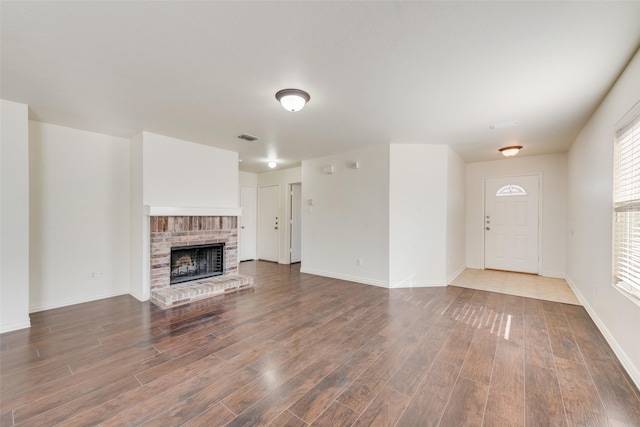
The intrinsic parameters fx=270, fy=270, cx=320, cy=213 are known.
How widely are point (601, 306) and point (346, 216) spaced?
345cm

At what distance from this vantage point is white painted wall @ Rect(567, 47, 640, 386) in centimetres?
213

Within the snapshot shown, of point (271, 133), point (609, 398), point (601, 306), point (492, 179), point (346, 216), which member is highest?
point (271, 133)

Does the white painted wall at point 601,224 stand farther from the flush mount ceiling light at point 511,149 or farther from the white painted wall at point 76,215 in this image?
the white painted wall at point 76,215

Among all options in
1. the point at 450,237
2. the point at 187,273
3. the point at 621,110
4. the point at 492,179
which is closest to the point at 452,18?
the point at 621,110

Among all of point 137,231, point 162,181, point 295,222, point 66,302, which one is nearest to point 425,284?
point 295,222

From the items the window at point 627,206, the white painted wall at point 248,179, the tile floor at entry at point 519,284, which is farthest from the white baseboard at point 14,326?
the tile floor at entry at point 519,284

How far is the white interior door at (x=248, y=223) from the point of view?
703 centimetres

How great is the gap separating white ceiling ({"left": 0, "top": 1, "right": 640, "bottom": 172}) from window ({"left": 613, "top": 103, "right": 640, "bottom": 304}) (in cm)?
53

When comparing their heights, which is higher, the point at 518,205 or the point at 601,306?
the point at 518,205

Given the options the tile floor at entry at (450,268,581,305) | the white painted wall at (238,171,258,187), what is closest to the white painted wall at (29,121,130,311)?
the white painted wall at (238,171,258,187)

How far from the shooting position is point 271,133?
396 cm

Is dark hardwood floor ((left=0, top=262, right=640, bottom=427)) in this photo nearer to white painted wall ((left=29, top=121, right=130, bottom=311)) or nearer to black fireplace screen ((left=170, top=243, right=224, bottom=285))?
white painted wall ((left=29, top=121, right=130, bottom=311))

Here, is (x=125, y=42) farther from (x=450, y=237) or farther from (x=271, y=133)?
(x=450, y=237)

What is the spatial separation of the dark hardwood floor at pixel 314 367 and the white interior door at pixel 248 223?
3.53m
